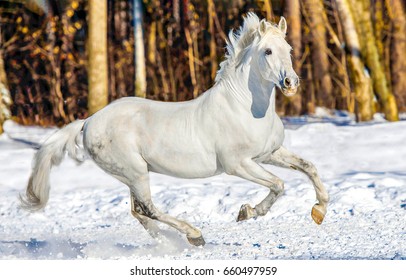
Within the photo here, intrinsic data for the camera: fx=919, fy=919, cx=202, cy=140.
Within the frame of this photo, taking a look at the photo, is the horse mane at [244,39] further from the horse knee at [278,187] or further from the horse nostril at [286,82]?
the horse knee at [278,187]

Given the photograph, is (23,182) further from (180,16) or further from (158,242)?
(180,16)

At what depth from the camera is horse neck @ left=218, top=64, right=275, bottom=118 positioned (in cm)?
684

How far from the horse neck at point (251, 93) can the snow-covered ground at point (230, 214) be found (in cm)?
115

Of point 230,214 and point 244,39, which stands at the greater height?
point 244,39

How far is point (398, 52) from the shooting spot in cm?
2156

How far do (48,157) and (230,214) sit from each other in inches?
96.2

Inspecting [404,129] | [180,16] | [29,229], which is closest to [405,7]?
[180,16]

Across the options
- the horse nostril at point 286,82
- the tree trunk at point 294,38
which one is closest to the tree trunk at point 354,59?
the tree trunk at point 294,38

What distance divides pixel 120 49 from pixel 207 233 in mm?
A: 16152

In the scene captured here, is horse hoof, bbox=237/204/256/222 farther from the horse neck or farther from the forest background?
the forest background

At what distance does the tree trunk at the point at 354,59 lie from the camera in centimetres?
1611

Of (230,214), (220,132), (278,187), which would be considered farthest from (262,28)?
(230,214)

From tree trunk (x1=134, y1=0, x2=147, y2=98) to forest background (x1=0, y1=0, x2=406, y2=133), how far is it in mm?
20

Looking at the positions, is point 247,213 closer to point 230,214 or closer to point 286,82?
point 286,82
